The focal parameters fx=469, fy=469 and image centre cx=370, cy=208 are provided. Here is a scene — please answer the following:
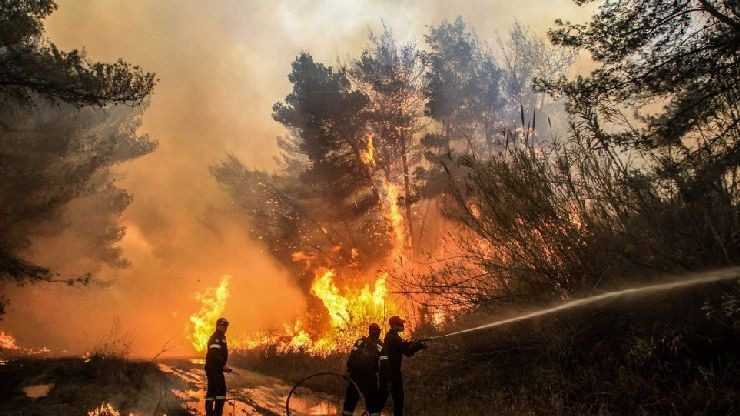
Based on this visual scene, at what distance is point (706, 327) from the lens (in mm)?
6906

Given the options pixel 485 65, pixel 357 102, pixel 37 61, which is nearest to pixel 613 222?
pixel 37 61

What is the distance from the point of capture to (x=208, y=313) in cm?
3275

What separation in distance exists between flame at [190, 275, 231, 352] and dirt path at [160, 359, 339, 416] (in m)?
13.2

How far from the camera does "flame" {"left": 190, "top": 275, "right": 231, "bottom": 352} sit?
29453mm

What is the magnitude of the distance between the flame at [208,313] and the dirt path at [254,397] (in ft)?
43.2

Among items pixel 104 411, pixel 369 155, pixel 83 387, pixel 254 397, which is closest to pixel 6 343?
pixel 83 387

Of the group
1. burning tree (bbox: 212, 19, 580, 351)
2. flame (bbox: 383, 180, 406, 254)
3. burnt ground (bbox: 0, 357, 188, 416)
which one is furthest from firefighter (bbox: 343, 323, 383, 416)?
flame (bbox: 383, 180, 406, 254)

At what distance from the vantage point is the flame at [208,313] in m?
29.5

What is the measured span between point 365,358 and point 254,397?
5.83 meters

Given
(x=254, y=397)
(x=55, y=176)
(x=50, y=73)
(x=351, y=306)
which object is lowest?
(x=254, y=397)

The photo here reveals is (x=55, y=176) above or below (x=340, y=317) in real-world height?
above

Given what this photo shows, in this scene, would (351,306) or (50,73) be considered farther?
(351,306)

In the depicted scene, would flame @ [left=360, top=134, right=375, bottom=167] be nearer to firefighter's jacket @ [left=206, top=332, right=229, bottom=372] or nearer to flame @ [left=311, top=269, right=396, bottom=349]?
flame @ [left=311, top=269, right=396, bottom=349]

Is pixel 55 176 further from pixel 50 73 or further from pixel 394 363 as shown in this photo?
pixel 394 363
